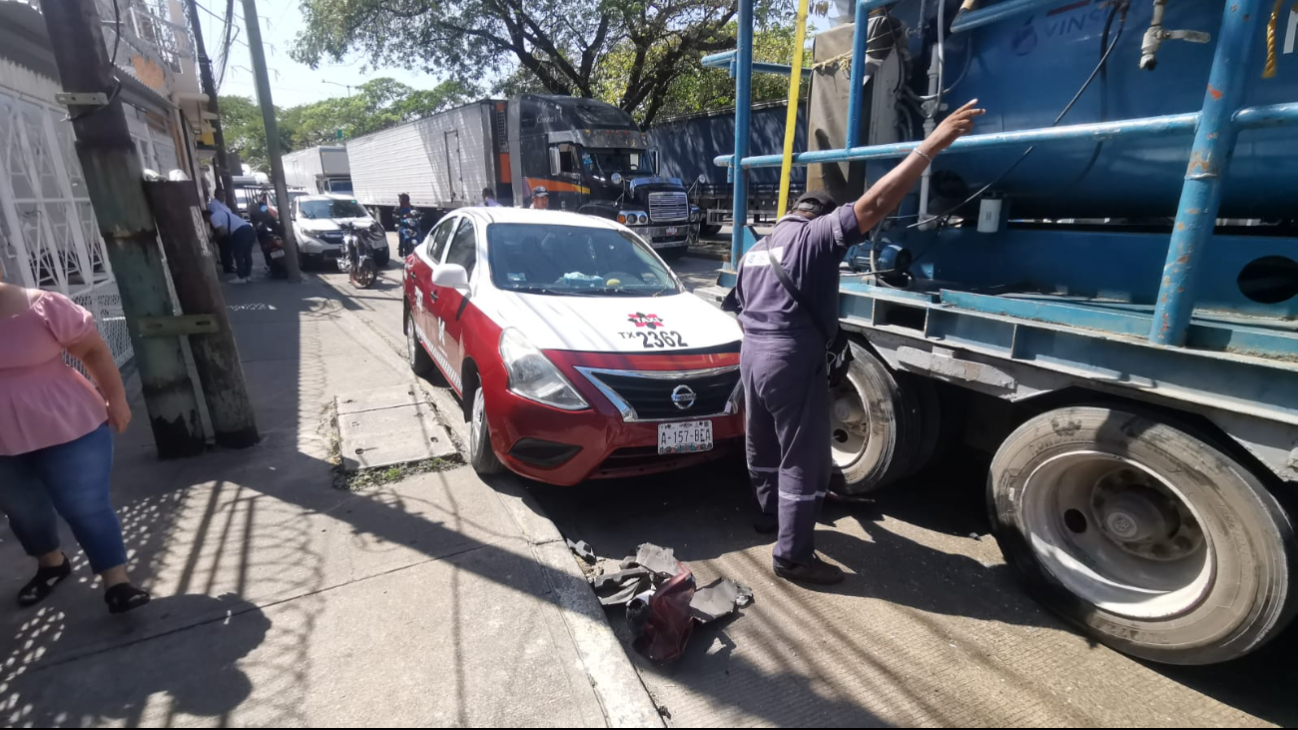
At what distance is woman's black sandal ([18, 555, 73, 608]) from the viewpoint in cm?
280

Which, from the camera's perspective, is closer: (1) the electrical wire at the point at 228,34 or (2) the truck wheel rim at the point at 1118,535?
(2) the truck wheel rim at the point at 1118,535

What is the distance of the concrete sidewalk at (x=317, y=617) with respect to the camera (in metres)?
2.31

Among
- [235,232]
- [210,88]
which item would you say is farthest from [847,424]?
[210,88]

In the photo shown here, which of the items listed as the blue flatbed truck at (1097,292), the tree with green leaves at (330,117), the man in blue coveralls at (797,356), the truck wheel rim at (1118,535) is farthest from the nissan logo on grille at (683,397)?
the tree with green leaves at (330,117)

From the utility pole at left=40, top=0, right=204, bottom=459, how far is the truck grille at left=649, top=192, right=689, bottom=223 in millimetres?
11013

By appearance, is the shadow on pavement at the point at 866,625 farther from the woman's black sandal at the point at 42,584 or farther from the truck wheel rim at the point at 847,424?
the woman's black sandal at the point at 42,584

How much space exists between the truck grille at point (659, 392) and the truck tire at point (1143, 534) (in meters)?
1.43

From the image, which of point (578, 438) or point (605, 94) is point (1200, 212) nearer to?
point (578, 438)

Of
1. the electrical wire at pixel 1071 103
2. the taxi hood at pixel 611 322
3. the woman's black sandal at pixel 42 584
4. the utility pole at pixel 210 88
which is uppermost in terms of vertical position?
the utility pole at pixel 210 88

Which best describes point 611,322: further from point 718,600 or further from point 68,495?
point 68,495

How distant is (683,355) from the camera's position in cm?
371

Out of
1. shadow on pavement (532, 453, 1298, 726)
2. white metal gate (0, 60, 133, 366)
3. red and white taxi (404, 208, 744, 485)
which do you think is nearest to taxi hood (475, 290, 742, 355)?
red and white taxi (404, 208, 744, 485)

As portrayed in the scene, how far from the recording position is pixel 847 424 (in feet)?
12.9

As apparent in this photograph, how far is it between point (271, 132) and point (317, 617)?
12400 mm
